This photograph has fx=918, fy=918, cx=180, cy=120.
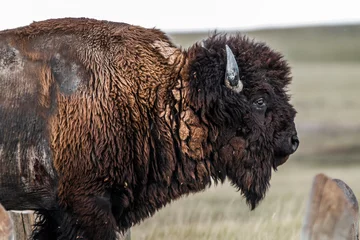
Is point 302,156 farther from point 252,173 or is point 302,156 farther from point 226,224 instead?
point 252,173

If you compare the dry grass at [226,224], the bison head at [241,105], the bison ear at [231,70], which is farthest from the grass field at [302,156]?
the bison ear at [231,70]

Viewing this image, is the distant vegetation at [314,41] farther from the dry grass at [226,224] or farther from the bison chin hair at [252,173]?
the bison chin hair at [252,173]

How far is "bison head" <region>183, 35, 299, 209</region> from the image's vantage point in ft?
20.8

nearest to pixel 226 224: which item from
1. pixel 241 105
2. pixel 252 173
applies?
pixel 252 173

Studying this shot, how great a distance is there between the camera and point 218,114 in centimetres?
636

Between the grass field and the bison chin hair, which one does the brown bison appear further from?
the grass field

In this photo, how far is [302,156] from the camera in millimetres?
21656

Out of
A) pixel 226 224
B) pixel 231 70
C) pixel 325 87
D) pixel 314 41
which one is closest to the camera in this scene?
pixel 231 70

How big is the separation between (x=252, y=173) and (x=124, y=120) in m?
1.06

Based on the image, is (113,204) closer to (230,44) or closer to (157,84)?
(157,84)

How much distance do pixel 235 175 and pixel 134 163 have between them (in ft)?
2.63

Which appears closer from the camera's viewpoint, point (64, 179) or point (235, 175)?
point (64, 179)

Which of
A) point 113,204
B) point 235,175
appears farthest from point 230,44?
point 113,204

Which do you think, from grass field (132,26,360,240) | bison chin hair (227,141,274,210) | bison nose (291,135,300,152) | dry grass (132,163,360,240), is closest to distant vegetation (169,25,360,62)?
grass field (132,26,360,240)
